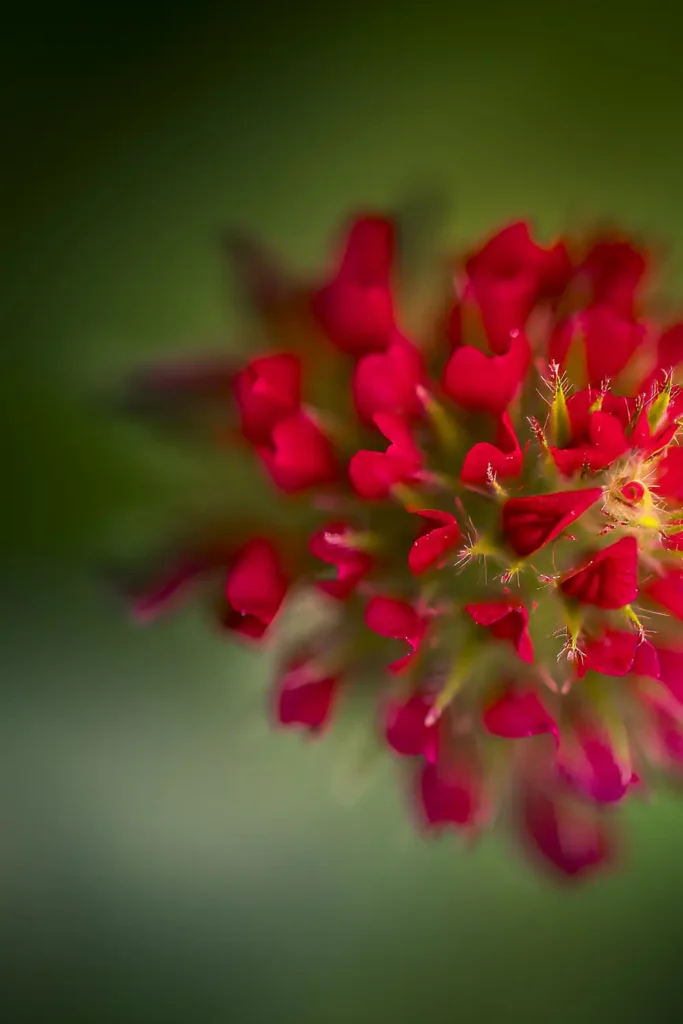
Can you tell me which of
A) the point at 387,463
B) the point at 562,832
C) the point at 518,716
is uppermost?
the point at 387,463

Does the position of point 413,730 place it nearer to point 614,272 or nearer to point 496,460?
point 496,460

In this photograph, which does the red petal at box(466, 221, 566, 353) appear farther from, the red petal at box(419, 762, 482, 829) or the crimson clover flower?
the red petal at box(419, 762, 482, 829)

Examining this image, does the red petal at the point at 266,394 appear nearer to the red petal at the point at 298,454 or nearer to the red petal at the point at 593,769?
the red petal at the point at 298,454

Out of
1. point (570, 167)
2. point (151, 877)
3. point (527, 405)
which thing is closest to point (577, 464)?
point (527, 405)

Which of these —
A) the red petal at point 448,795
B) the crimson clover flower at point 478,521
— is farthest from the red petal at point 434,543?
the red petal at point 448,795

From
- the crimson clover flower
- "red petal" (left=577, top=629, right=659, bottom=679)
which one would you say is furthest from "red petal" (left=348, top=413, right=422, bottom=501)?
"red petal" (left=577, top=629, right=659, bottom=679)

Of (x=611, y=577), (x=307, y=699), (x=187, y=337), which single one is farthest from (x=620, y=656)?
(x=187, y=337)
